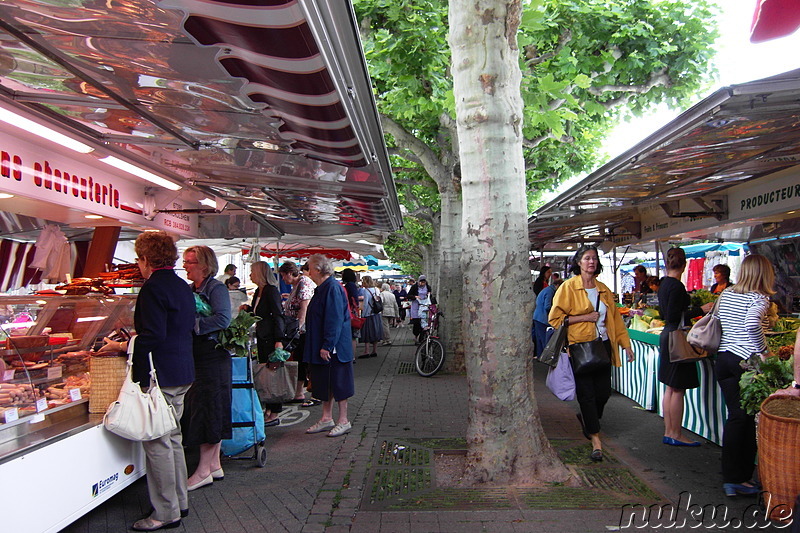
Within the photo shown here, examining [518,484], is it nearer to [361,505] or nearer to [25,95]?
[361,505]

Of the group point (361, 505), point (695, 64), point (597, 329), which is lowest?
point (361, 505)

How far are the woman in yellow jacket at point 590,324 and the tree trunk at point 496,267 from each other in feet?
2.81

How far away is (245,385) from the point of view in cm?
573

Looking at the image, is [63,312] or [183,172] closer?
[63,312]

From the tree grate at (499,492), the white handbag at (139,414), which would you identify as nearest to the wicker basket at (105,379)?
the white handbag at (139,414)

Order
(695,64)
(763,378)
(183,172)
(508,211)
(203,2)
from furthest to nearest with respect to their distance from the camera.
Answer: (695,64) → (183,172) → (508,211) → (763,378) → (203,2)

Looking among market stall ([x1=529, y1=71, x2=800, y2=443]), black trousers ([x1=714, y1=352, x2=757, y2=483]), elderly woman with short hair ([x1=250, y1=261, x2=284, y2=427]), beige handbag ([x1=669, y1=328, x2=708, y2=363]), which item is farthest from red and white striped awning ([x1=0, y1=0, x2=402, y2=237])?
black trousers ([x1=714, y1=352, x2=757, y2=483])

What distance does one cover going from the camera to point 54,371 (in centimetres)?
456

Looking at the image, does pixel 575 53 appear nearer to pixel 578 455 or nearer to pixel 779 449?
pixel 578 455

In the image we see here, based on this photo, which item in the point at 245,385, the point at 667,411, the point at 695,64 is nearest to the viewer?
the point at 245,385

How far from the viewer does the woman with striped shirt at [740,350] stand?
4.70 meters

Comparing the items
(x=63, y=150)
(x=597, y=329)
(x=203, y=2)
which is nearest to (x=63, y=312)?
(x=63, y=150)

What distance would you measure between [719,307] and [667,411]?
1.52 metres

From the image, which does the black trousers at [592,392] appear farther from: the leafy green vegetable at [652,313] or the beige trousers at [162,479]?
the beige trousers at [162,479]
